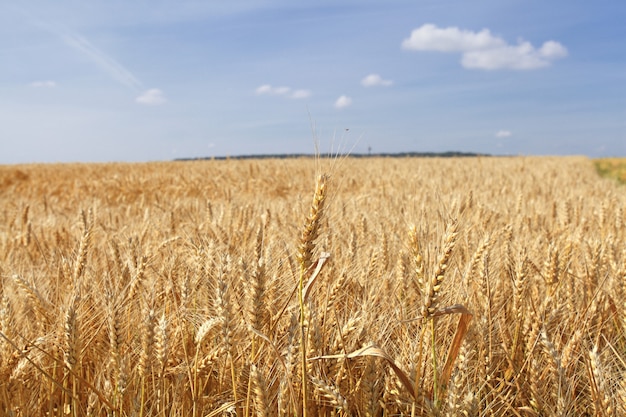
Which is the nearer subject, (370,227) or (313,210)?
(313,210)

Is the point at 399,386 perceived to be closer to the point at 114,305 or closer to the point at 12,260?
the point at 114,305

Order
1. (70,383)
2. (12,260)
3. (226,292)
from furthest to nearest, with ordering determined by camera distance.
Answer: (12,260) → (70,383) → (226,292)

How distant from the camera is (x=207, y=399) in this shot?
151 cm

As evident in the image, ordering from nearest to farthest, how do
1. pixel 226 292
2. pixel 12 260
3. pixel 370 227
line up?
1. pixel 226 292
2. pixel 12 260
3. pixel 370 227

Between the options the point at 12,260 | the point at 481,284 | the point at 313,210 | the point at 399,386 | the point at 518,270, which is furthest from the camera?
the point at 12,260

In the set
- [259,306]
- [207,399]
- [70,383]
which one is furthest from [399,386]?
[70,383]

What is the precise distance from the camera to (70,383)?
1.64 meters

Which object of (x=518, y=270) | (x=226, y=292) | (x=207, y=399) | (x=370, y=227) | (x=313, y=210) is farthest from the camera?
(x=370, y=227)

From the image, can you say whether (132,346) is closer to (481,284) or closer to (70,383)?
(70,383)

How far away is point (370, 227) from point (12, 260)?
2496 mm

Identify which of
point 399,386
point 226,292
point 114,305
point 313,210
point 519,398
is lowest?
point 519,398

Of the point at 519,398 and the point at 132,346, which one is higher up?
the point at 132,346

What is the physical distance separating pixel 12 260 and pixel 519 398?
3.15 metres

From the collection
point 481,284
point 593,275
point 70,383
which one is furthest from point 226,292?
point 593,275
